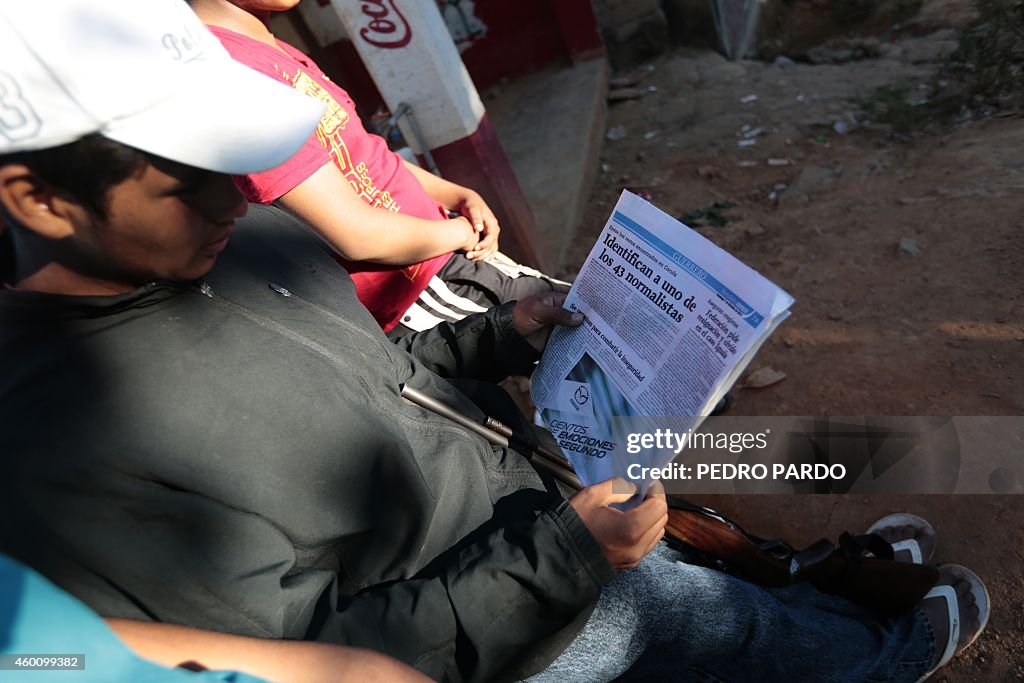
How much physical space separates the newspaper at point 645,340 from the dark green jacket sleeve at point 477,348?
3.9 inches

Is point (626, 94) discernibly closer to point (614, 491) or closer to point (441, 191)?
point (441, 191)

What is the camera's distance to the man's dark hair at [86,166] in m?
0.78

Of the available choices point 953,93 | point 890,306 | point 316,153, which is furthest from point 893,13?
point 316,153

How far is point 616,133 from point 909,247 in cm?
321

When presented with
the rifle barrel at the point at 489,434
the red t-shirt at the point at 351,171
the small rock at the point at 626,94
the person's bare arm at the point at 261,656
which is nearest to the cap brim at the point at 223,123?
the red t-shirt at the point at 351,171

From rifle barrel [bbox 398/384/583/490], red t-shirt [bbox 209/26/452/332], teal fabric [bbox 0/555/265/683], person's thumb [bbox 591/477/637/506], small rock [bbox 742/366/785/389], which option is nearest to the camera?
teal fabric [bbox 0/555/265/683]

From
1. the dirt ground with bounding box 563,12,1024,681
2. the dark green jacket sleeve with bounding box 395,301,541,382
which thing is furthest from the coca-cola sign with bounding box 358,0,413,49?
the dark green jacket sleeve with bounding box 395,301,541,382

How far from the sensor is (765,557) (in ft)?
4.80

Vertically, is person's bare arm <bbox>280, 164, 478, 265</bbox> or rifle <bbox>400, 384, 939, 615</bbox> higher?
person's bare arm <bbox>280, 164, 478, 265</bbox>

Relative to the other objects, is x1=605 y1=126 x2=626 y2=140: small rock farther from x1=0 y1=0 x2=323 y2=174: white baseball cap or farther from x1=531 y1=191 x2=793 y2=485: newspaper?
x1=0 y1=0 x2=323 y2=174: white baseball cap

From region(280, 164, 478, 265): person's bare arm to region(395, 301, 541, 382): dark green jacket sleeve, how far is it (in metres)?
0.25

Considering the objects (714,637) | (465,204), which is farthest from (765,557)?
(465,204)

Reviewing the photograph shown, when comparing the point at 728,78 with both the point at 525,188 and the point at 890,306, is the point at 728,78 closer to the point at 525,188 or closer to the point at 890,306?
the point at 525,188

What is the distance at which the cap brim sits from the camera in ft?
2.69
